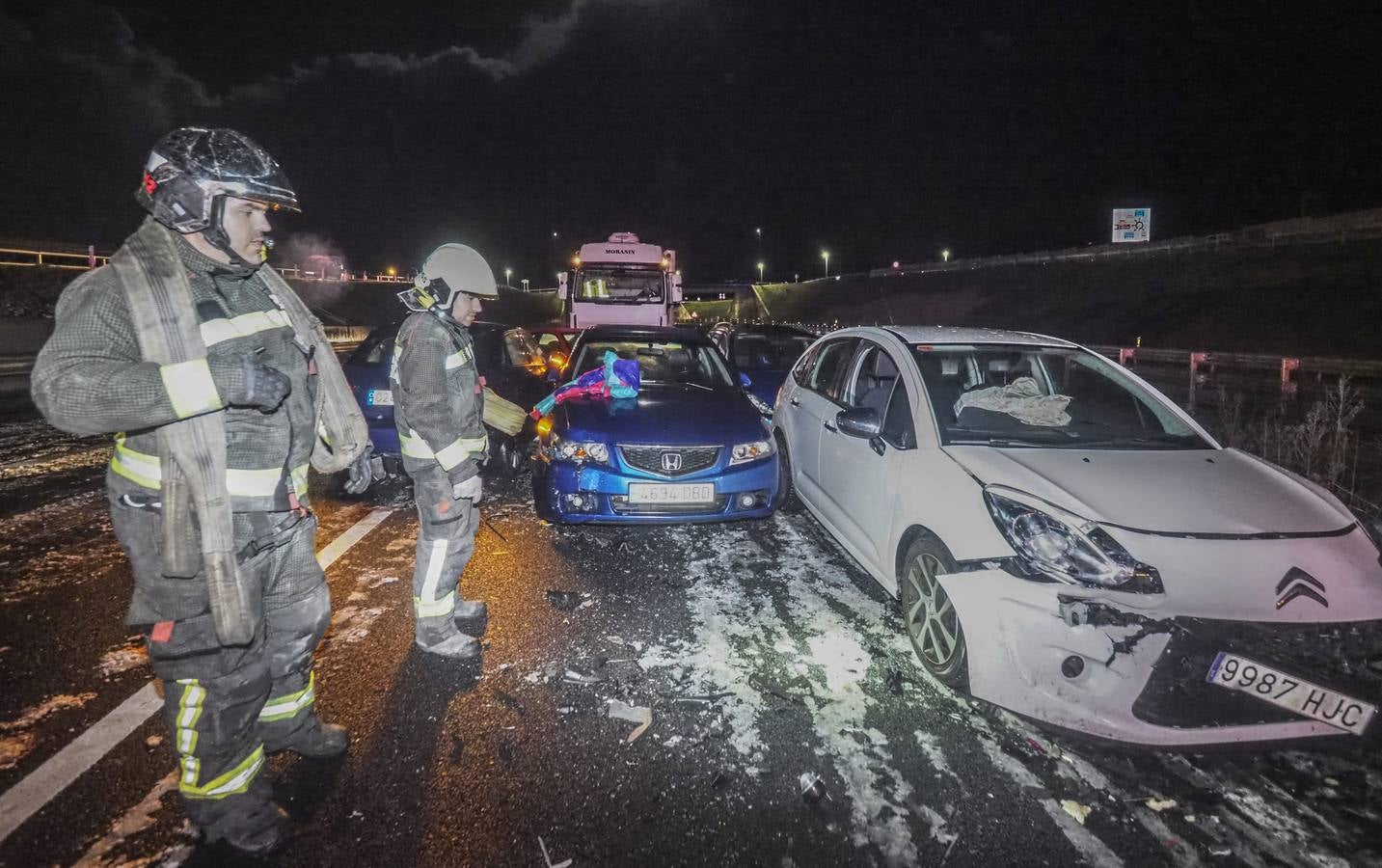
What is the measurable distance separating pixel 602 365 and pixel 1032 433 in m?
3.35

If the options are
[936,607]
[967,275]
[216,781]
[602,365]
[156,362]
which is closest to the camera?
[156,362]

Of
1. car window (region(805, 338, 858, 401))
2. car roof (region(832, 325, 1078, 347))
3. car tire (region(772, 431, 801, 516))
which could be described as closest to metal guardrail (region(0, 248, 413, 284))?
car tire (region(772, 431, 801, 516))

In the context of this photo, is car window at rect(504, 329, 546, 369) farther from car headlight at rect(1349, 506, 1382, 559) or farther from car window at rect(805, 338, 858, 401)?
car headlight at rect(1349, 506, 1382, 559)

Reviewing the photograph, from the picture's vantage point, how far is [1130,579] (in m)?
2.55

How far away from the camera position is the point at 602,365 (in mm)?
5680

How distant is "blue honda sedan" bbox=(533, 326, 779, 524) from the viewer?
4.60 meters

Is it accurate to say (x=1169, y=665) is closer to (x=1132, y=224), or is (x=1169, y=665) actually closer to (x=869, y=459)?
(x=869, y=459)

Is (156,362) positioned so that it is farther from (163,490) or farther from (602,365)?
(602,365)

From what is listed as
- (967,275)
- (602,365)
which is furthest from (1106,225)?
(602,365)

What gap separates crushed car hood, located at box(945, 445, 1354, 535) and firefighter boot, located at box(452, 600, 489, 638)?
8.71 feet

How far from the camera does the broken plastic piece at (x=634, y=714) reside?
2.80 meters

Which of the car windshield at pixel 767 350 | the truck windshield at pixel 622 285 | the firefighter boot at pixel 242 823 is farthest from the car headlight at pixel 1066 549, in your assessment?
the truck windshield at pixel 622 285

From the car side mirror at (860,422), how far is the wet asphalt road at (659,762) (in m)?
1.05

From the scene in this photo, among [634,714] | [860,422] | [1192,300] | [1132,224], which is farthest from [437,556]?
[1132,224]
